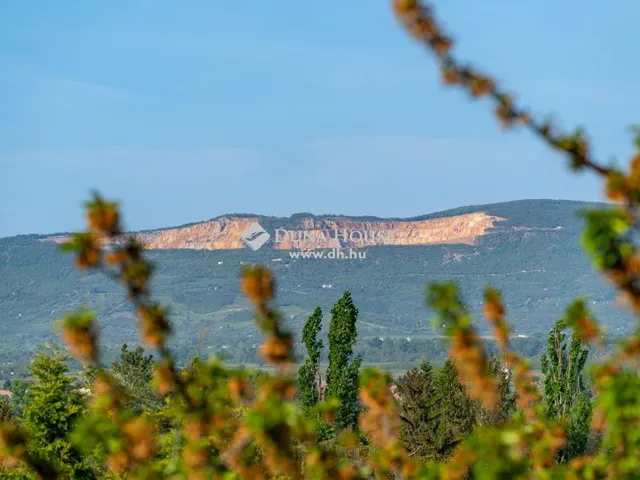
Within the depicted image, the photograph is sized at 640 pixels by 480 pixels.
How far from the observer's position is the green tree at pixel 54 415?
2598 cm

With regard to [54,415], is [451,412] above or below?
below

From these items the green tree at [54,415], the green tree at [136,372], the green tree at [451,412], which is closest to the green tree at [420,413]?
the green tree at [451,412]

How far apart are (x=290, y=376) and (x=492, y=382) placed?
107 cm

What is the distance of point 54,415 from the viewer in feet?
88.3

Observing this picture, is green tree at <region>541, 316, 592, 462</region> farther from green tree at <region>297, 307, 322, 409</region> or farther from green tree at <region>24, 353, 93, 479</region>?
green tree at <region>24, 353, 93, 479</region>

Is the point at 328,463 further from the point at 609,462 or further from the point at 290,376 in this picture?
the point at 609,462

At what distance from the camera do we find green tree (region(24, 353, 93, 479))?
Answer: 1023 inches

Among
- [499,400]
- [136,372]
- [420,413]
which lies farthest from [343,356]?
[499,400]

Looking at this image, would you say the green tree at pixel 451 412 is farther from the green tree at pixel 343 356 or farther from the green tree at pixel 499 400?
the green tree at pixel 343 356

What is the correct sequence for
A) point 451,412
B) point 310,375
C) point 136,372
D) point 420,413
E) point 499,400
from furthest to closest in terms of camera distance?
point 310,375 < point 136,372 < point 451,412 < point 420,413 < point 499,400

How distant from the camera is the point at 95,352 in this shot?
17.5 ft

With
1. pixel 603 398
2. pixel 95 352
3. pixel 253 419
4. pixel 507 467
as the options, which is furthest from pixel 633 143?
pixel 95 352

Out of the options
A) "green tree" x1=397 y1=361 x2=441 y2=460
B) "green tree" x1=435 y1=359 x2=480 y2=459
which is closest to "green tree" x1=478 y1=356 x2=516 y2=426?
"green tree" x1=435 y1=359 x2=480 y2=459

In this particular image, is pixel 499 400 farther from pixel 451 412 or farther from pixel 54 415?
pixel 451 412
